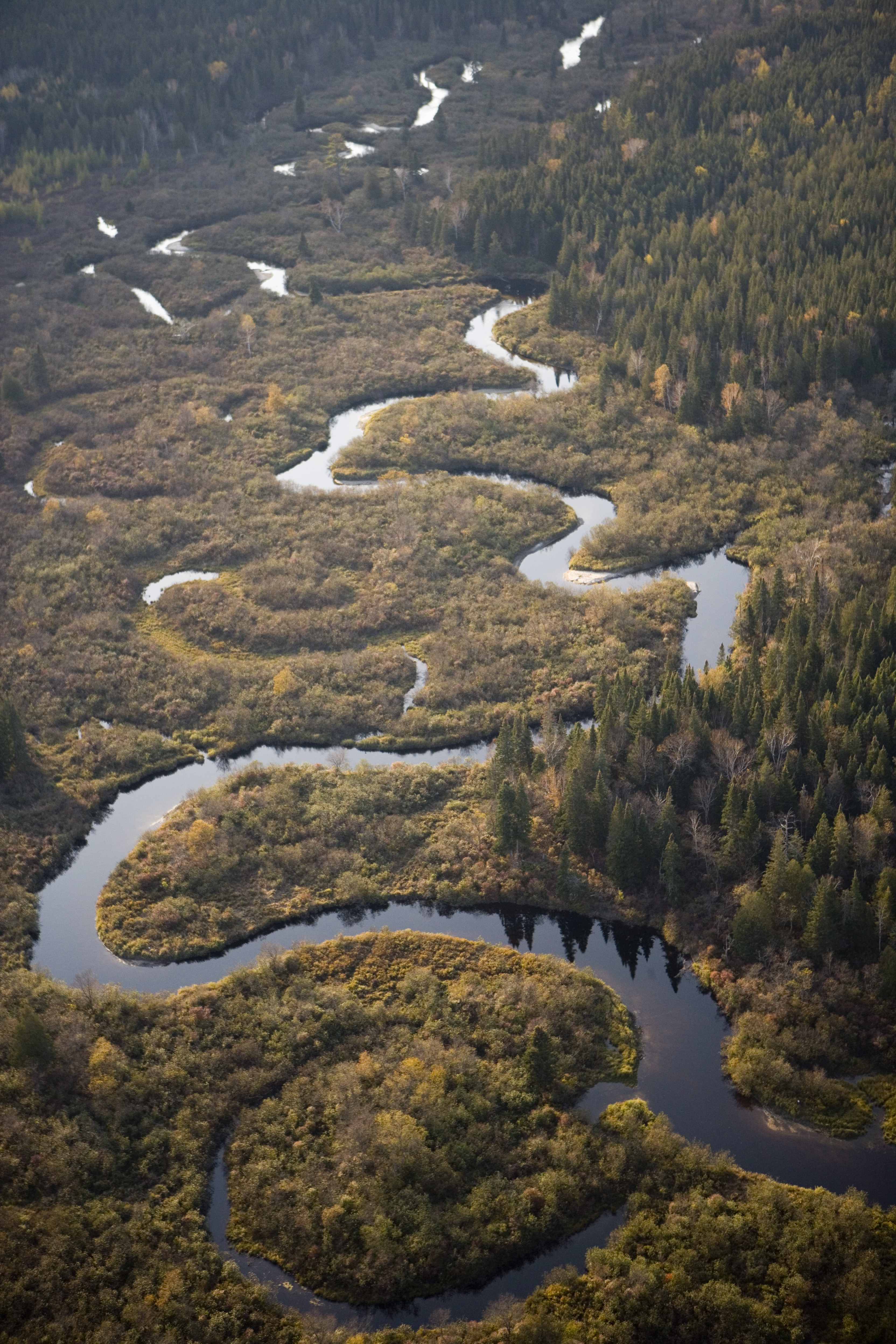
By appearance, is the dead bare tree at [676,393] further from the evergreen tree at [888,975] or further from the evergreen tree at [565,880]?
the evergreen tree at [888,975]

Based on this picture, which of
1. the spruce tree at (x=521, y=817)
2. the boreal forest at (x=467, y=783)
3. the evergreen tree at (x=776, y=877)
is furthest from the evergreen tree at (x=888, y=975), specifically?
the spruce tree at (x=521, y=817)

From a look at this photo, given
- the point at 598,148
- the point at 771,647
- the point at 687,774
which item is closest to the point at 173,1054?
the point at 687,774

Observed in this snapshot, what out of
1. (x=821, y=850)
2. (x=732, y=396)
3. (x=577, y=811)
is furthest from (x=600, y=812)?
(x=732, y=396)

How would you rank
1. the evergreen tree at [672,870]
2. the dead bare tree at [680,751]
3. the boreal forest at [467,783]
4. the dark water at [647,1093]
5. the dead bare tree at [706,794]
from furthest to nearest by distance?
1. the dead bare tree at [680,751]
2. the dead bare tree at [706,794]
3. the evergreen tree at [672,870]
4. the boreal forest at [467,783]
5. the dark water at [647,1093]

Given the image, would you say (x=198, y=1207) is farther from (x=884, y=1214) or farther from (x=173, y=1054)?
(x=884, y=1214)

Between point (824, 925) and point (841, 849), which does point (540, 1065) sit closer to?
point (824, 925)

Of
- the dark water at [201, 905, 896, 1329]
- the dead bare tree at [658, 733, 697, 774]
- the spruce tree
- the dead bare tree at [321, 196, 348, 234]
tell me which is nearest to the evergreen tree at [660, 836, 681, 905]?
the dark water at [201, 905, 896, 1329]

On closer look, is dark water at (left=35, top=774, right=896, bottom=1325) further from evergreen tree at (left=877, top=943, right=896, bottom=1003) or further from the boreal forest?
evergreen tree at (left=877, top=943, right=896, bottom=1003)

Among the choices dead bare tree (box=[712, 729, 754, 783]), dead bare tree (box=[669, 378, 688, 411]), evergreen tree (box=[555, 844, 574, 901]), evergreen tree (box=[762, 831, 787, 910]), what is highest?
dead bare tree (box=[669, 378, 688, 411])
